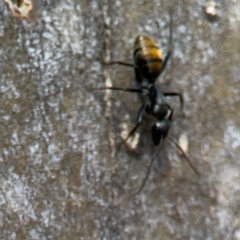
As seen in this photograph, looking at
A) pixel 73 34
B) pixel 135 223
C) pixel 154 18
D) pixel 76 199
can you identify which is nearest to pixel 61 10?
pixel 73 34

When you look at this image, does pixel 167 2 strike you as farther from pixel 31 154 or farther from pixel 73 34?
pixel 31 154

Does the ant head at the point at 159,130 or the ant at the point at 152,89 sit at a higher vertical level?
the ant at the point at 152,89

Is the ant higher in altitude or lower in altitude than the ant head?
higher
